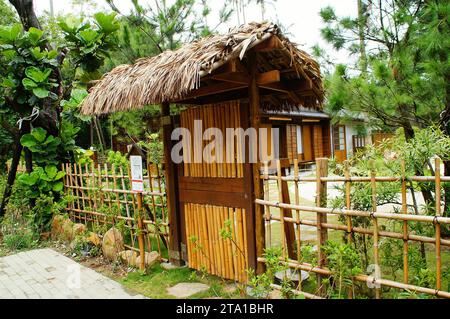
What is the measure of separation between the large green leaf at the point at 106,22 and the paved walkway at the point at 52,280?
397 cm

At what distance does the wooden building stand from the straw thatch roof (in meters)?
0.01

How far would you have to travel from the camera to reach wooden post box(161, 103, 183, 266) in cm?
456

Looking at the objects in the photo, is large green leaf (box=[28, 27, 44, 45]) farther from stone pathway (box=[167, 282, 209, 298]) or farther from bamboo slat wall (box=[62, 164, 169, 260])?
stone pathway (box=[167, 282, 209, 298])

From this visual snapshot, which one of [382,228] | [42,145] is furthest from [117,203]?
[382,228]

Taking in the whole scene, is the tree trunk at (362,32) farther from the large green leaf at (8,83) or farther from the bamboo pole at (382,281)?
the large green leaf at (8,83)

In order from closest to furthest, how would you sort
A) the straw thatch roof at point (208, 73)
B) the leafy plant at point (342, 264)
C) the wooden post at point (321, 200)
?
the leafy plant at point (342, 264) → the wooden post at point (321, 200) → the straw thatch roof at point (208, 73)

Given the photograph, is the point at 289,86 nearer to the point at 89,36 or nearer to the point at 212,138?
the point at 212,138

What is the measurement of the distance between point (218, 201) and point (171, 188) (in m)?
0.84

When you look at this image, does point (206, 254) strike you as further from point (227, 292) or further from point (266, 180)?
point (266, 180)

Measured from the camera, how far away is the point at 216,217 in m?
4.05

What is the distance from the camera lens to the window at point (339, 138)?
1760cm

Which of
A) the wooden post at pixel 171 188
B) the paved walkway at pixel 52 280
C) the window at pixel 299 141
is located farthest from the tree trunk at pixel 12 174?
the window at pixel 299 141

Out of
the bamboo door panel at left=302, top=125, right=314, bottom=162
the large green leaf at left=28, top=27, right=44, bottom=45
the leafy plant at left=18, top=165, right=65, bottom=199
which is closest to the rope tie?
the leafy plant at left=18, top=165, right=65, bottom=199

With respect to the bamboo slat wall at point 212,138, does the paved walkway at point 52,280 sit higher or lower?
lower
